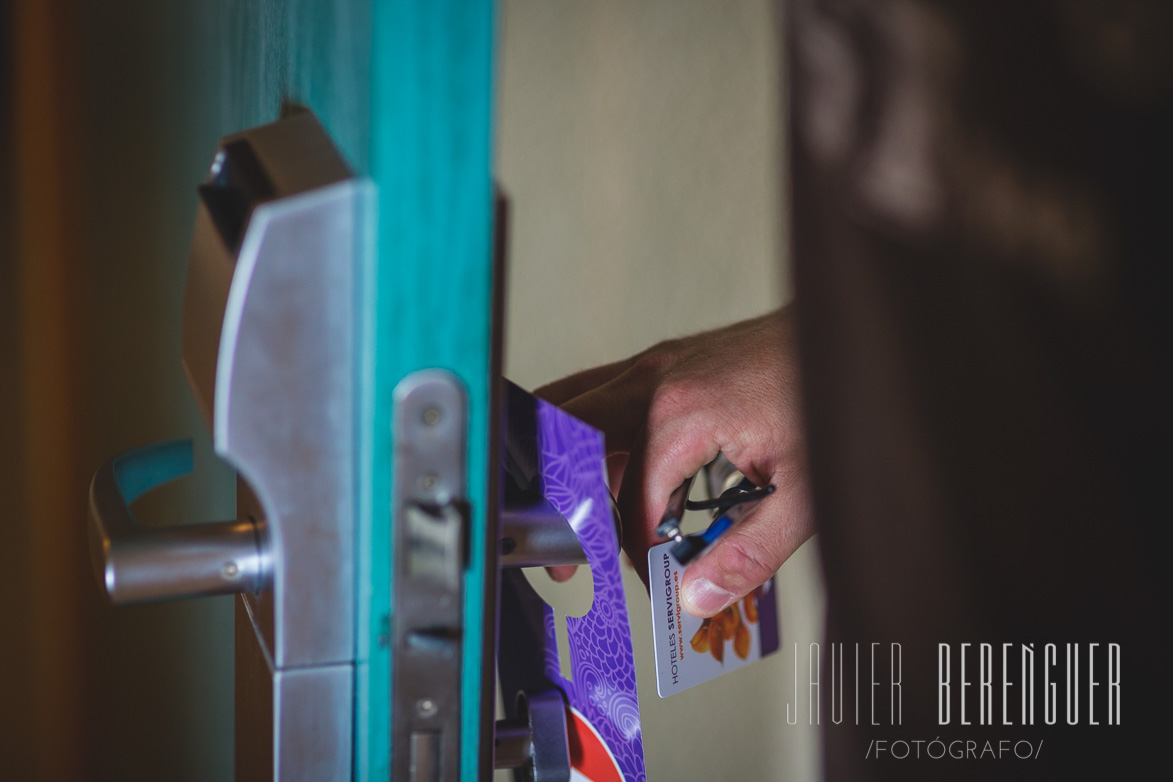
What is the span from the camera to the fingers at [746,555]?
0.55 m

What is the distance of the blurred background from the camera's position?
41.1 inches

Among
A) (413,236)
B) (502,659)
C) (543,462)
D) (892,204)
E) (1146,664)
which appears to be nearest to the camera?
(413,236)

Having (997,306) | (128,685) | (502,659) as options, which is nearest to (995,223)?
(997,306)

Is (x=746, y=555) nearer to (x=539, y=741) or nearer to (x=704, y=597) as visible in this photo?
(x=704, y=597)

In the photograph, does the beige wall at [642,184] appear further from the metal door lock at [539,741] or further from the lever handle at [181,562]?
the lever handle at [181,562]

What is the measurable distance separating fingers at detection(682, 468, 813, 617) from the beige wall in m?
0.78

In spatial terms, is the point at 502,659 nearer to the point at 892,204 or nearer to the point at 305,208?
the point at 305,208

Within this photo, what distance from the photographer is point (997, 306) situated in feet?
3.27

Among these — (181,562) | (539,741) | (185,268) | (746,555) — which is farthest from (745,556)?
(185,268)

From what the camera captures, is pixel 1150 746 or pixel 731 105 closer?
pixel 1150 746

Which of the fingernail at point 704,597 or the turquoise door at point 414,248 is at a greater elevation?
the turquoise door at point 414,248

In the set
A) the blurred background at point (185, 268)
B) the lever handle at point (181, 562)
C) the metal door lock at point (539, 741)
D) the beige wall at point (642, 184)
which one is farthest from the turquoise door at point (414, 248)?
the beige wall at point (642, 184)

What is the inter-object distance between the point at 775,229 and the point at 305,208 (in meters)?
1.16

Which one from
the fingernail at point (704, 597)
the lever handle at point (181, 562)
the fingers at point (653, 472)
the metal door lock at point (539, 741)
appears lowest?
the metal door lock at point (539, 741)
